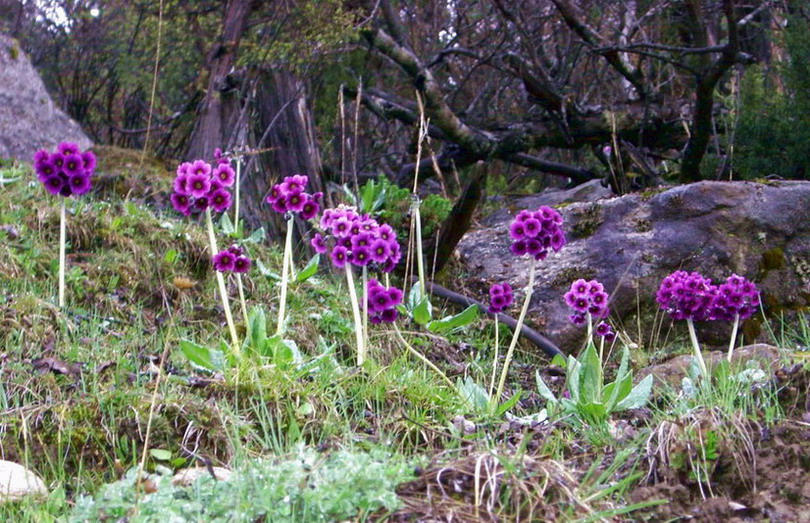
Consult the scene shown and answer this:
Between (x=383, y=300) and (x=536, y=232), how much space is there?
29.3 inches

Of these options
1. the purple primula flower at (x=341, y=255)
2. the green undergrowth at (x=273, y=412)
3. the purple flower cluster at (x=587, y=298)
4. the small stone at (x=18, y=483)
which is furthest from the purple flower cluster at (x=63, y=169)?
the purple flower cluster at (x=587, y=298)

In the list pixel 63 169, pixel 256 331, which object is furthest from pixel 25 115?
pixel 256 331

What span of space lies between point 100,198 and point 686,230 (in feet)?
12.3

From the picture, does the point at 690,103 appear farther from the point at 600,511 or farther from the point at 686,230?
the point at 600,511

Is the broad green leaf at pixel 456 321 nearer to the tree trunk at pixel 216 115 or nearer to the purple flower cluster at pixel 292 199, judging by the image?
the purple flower cluster at pixel 292 199

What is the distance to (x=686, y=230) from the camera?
5422mm

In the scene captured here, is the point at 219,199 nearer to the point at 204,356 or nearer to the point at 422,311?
the point at 204,356

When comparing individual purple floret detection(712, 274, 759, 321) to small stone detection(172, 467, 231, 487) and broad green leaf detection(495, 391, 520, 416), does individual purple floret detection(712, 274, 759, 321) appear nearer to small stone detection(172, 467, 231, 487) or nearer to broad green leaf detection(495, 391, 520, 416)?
A: broad green leaf detection(495, 391, 520, 416)

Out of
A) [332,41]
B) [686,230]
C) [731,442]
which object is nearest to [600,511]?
[731,442]

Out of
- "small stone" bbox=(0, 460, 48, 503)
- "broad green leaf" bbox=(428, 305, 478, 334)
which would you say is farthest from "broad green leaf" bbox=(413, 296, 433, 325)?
"small stone" bbox=(0, 460, 48, 503)

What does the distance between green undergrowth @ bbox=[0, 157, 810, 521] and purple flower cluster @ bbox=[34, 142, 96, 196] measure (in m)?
0.54

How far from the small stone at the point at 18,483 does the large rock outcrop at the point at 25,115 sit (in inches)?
171

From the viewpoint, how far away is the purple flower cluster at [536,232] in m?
3.26

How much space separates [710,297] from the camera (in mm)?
3852
